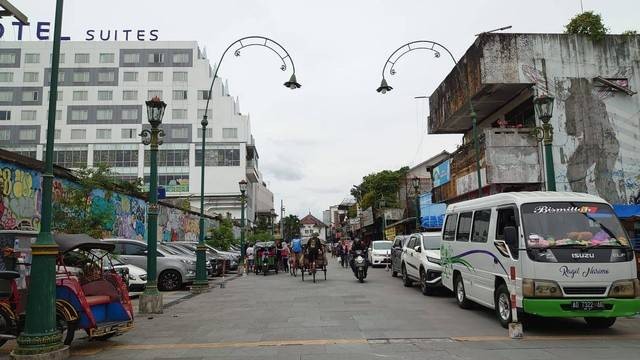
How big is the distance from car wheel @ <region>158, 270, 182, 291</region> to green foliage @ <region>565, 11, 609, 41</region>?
64.3ft

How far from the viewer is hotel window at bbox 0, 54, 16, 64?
73625 millimetres

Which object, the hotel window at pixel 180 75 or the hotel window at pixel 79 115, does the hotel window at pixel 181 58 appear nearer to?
the hotel window at pixel 180 75

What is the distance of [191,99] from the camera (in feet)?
251

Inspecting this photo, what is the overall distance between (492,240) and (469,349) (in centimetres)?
296

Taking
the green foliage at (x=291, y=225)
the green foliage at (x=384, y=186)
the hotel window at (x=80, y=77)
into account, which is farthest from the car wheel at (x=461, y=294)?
the green foliage at (x=291, y=225)

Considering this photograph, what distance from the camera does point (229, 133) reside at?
7738cm

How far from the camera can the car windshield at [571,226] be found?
873 cm

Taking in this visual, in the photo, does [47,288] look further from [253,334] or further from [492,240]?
[492,240]

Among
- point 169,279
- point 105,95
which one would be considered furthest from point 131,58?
point 169,279

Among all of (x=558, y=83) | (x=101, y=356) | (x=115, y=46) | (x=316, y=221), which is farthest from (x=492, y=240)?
(x=316, y=221)

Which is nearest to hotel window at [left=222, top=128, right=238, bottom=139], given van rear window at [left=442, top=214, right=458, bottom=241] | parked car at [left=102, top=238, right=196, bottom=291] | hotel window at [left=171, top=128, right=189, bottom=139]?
hotel window at [left=171, top=128, right=189, bottom=139]

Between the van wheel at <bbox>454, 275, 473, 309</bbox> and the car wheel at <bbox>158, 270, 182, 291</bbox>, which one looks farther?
the car wheel at <bbox>158, 270, 182, 291</bbox>

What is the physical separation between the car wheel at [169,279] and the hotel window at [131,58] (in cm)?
6540

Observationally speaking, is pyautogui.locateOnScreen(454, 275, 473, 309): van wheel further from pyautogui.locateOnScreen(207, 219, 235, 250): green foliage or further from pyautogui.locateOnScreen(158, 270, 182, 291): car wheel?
pyautogui.locateOnScreen(207, 219, 235, 250): green foliage
